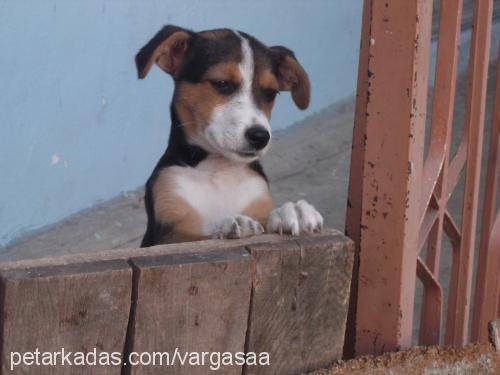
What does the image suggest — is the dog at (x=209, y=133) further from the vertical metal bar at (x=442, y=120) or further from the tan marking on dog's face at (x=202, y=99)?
the vertical metal bar at (x=442, y=120)

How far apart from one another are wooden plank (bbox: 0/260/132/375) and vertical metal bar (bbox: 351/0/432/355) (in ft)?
2.26

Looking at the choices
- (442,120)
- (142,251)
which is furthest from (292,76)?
(142,251)

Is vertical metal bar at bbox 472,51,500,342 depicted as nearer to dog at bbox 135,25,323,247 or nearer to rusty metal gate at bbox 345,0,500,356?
rusty metal gate at bbox 345,0,500,356

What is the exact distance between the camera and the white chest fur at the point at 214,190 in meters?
3.43

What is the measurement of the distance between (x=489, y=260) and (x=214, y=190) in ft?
3.40

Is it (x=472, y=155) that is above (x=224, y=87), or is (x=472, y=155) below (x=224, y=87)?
below

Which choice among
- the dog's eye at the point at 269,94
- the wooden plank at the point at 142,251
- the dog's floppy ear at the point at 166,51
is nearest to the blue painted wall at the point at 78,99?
the dog's floppy ear at the point at 166,51

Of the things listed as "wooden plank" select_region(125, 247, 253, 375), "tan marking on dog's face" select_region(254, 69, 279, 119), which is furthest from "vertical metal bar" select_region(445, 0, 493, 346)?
"wooden plank" select_region(125, 247, 253, 375)

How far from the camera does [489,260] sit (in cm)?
314

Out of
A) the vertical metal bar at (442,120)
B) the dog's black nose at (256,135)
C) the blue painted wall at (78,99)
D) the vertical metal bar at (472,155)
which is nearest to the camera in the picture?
the vertical metal bar at (442,120)

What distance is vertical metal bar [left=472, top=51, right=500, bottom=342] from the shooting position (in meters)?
3.14

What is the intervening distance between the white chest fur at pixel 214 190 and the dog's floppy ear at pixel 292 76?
0.42m

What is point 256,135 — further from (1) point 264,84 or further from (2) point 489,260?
(2) point 489,260

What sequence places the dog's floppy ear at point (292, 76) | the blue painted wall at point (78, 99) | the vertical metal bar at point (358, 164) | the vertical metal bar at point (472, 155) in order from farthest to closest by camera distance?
1. the blue painted wall at point (78, 99)
2. the dog's floppy ear at point (292, 76)
3. the vertical metal bar at point (472, 155)
4. the vertical metal bar at point (358, 164)
